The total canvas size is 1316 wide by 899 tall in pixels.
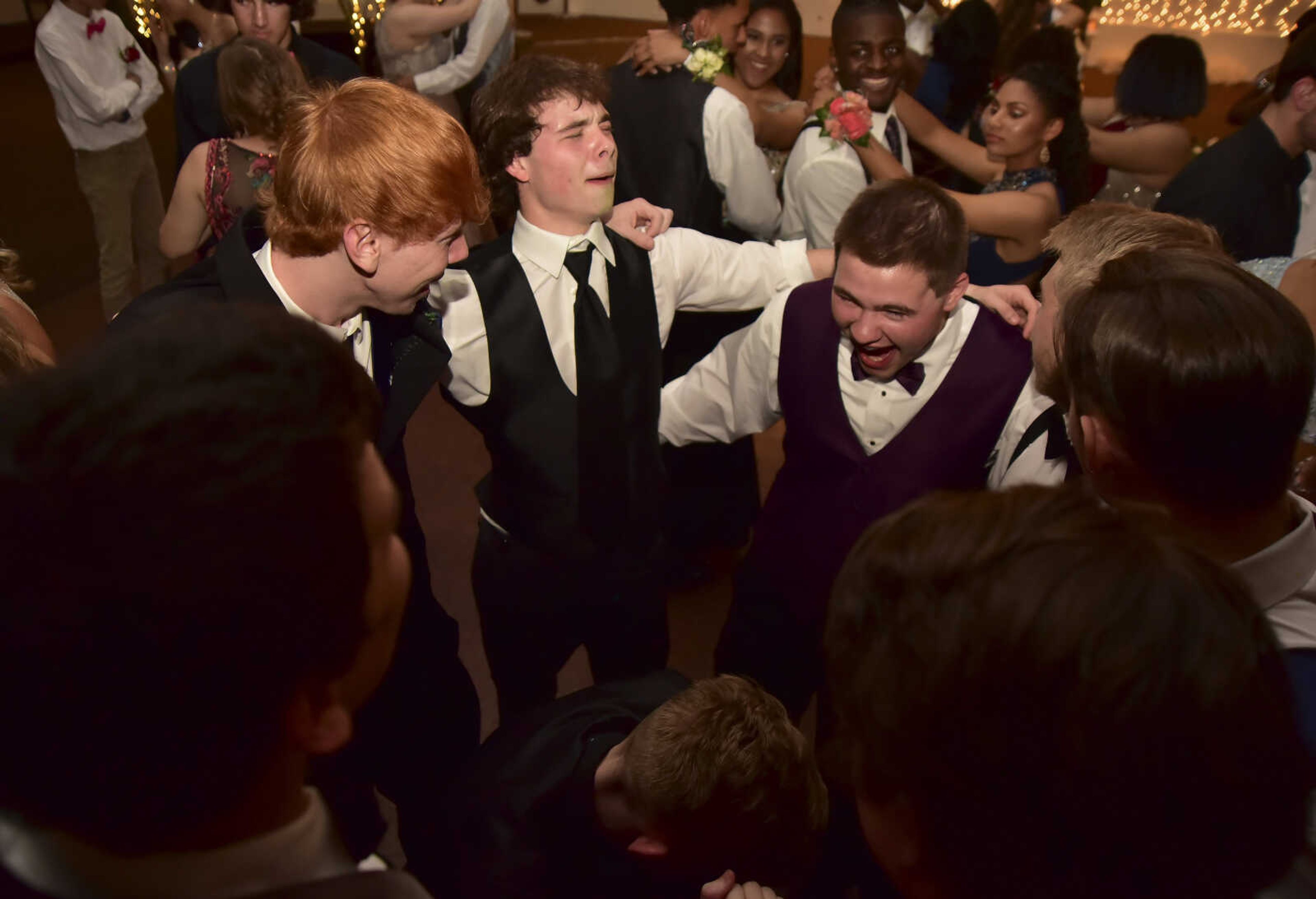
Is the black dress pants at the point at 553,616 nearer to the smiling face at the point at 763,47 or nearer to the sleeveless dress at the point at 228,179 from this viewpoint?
the sleeveless dress at the point at 228,179

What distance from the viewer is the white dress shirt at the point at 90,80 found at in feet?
12.1

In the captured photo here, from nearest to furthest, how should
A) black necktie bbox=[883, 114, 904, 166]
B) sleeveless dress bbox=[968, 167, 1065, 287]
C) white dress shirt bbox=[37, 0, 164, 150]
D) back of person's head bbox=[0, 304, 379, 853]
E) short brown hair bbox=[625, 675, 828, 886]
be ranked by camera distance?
1. back of person's head bbox=[0, 304, 379, 853]
2. short brown hair bbox=[625, 675, 828, 886]
3. sleeveless dress bbox=[968, 167, 1065, 287]
4. black necktie bbox=[883, 114, 904, 166]
5. white dress shirt bbox=[37, 0, 164, 150]

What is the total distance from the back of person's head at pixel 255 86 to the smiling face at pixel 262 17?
76 centimetres

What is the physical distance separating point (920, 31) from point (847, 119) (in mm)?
2277

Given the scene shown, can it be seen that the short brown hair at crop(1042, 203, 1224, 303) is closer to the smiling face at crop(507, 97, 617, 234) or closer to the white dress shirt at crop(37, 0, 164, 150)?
the smiling face at crop(507, 97, 617, 234)

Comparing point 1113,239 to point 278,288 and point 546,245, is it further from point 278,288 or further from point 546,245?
point 278,288

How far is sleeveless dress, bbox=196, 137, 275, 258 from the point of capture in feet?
7.78

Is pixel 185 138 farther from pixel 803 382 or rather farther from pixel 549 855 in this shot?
pixel 549 855

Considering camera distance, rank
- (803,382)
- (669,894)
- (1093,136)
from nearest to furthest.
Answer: (669,894) → (803,382) → (1093,136)

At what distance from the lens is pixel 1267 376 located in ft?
3.30

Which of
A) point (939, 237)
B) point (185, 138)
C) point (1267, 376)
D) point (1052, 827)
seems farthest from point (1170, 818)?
point (185, 138)

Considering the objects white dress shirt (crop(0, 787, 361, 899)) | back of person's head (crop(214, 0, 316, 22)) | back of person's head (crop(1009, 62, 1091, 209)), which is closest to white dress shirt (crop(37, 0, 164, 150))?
back of person's head (crop(214, 0, 316, 22))

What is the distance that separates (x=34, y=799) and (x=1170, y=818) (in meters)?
0.72

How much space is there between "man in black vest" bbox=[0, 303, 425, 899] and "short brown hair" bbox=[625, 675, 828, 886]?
70cm
